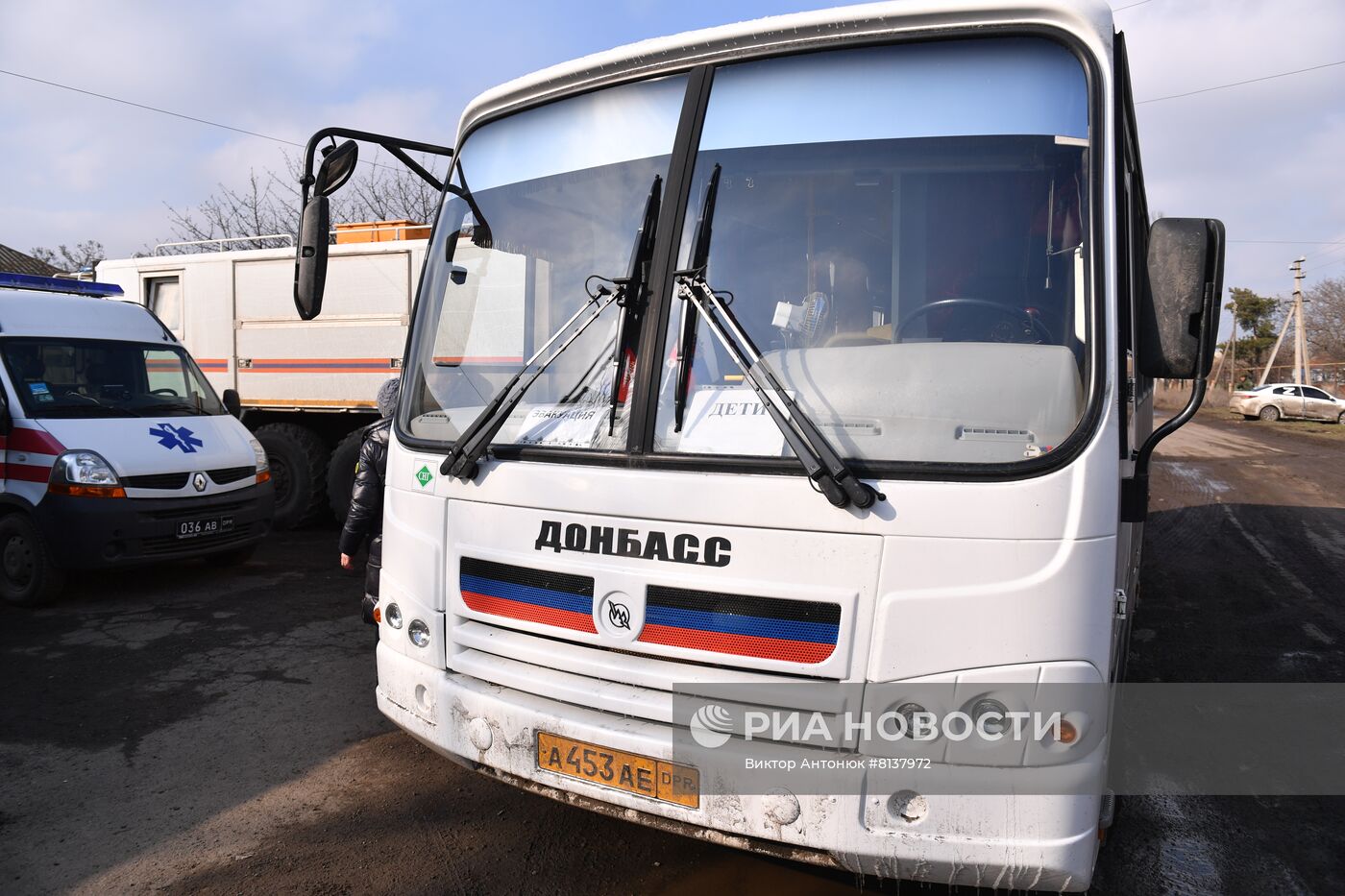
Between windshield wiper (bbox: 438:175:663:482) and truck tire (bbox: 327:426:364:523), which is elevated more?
windshield wiper (bbox: 438:175:663:482)

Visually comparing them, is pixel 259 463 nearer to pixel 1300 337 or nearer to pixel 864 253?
pixel 864 253

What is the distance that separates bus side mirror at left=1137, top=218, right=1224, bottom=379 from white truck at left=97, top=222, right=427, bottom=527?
23.7 ft

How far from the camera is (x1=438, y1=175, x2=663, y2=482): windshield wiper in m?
2.98

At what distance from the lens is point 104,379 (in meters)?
7.16

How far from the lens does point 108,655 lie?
5457 millimetres

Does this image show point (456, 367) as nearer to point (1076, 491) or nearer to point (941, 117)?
point (941, 117)

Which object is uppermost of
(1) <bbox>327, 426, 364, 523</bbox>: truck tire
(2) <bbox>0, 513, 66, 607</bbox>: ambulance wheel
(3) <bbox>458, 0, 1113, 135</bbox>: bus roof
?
(3) <bbox>458, 0, 1113, 135</bbox>: bus roof

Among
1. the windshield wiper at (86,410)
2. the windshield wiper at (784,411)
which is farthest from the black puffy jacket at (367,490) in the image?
the windshield wiper at (86,410)

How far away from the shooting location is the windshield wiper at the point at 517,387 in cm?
298

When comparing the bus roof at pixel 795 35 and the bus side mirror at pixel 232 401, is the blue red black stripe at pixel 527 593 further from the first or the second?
the bus side mirror at pixel 232 401

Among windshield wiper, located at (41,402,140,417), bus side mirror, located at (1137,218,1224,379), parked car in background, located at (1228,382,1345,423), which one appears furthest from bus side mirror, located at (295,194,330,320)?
parked car in background, located at (1228,382,1345,423)

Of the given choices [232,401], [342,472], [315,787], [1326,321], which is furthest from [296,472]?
[1326,321]

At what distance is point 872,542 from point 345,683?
11.8ft

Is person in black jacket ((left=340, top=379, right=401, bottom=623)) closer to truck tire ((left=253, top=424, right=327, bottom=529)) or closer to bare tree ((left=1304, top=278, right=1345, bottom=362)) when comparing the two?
truck tire ((left=253, top=424, right=327, bottom=529))
